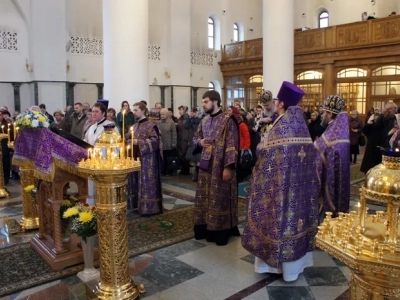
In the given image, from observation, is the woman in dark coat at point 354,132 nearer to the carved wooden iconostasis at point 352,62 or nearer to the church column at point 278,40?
the church column at point 278,40

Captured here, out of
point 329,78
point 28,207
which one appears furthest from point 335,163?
point 329,78

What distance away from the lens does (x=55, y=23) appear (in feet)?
48.2

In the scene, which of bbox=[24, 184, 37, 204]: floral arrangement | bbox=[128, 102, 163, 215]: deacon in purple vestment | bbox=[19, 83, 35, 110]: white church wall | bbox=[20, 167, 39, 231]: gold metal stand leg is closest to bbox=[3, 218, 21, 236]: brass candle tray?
bbox=[20, 167, 39, 231]: gold metal stand leg

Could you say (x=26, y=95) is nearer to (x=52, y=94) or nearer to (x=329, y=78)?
(x=52, y=94)

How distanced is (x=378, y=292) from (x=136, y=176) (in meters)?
5.06

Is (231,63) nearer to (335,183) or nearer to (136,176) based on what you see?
(136,176)

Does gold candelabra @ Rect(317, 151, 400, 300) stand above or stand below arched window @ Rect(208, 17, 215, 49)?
below

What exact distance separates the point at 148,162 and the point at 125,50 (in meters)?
3.62

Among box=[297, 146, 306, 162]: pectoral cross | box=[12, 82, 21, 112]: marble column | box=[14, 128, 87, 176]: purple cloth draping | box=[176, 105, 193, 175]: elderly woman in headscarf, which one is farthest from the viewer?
box=[12, 82, 21, 112]: marble column

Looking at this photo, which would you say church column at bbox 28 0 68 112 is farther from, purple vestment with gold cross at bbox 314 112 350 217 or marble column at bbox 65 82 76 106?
purple vestment with gold cross at bbox 314 112 350 217

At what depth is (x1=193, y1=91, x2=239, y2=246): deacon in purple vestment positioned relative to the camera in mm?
4430

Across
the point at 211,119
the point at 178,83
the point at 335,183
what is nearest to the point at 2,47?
the point at 178,83

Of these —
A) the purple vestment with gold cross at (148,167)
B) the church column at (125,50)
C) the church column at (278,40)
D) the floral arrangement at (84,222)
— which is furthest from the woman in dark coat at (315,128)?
the floral arrangement at (84,222)

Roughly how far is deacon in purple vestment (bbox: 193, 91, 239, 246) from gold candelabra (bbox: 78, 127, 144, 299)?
1458 millimetres
